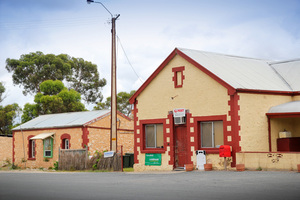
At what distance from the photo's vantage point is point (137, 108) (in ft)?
86.7

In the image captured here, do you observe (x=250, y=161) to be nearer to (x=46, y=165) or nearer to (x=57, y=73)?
(x=46, y=165)

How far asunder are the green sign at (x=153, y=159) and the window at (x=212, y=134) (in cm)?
290

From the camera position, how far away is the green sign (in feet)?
82.1

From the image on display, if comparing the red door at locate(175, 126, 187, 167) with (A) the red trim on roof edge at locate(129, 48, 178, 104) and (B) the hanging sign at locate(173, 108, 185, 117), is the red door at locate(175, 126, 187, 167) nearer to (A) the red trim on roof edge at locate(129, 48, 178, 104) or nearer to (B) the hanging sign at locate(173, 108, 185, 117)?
(B) the hanging sign at locate(173, 108, 185, 117)

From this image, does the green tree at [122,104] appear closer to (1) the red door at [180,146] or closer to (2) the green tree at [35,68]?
(2) the green tree at [35,68]

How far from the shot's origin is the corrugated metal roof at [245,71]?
23.4 m

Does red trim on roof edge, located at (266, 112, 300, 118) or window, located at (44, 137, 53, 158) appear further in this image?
window, located at (44, 137, 53, 158)

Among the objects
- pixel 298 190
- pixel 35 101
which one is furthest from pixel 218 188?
pixel 35 101

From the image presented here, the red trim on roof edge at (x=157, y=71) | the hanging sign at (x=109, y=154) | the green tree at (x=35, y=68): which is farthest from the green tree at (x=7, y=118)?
the red trim on roof edge at (x=157, y=71)

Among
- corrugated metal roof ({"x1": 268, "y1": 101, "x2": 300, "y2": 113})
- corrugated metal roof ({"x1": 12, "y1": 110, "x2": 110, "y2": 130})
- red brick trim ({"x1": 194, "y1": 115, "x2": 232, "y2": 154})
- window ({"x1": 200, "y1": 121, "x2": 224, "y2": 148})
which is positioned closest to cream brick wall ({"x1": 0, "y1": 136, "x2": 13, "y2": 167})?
corrugated metal roof ({"x1": 12, "y1": 110, "x2": 110, "y2": 130})

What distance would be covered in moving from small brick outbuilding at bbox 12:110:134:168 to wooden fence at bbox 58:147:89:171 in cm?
349

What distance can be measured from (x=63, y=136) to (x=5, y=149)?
936 cm

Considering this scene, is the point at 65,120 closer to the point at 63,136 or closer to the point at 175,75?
the point at 63,136

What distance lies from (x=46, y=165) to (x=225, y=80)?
1826 cm
